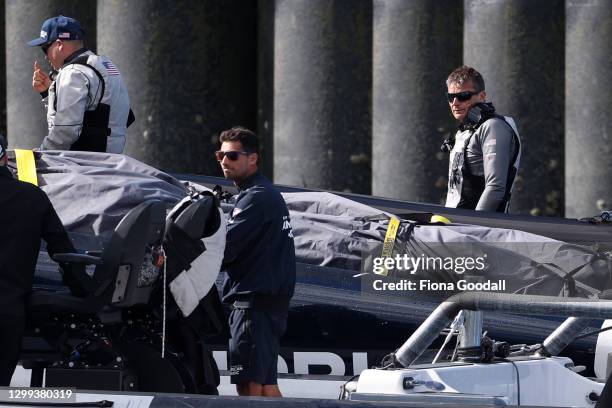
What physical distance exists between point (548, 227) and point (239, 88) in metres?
5.41

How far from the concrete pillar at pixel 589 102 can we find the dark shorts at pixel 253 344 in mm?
5399

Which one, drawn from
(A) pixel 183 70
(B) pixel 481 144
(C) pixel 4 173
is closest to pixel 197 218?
(C) pixel 4 173

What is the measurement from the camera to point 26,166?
632 cm

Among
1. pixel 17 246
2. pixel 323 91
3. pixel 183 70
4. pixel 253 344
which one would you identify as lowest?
pixel 253 344

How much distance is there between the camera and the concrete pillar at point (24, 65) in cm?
1146

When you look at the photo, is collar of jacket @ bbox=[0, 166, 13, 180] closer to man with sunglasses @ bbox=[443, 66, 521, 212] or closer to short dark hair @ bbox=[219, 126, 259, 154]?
short dark hair @ bbox=[219, 126, 259, 154]

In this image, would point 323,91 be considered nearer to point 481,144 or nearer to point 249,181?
point 481,144

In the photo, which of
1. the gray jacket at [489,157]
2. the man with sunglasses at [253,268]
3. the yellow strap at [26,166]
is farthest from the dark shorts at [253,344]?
the gray jacket at [489,157]

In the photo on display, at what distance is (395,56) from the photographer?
11.0 metres

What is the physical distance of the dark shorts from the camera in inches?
225

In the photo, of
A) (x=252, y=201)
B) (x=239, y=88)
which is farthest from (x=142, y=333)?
(x=239, y=88)

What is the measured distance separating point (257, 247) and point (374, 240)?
108 centimetres

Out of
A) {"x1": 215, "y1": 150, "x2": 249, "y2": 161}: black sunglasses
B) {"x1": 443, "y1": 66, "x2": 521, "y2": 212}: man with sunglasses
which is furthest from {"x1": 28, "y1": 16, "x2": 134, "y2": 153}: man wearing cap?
{"x1": 443, "y1": 66, "x2": 521, "y2": 212}: man with sunglasses

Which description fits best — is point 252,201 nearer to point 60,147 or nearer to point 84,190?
point 84,190
